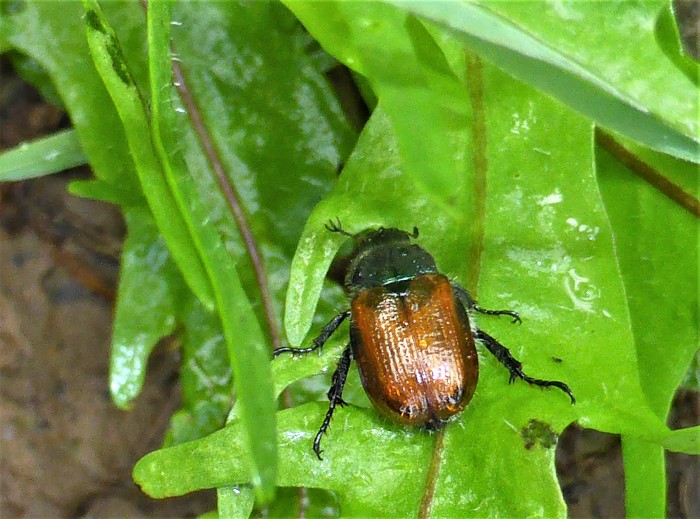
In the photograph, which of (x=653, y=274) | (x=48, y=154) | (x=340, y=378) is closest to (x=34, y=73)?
(x=48, y=154)

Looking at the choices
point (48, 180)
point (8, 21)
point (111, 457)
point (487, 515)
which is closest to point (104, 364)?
point (111, 457)

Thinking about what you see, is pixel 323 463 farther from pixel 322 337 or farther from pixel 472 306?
pixel 472 306

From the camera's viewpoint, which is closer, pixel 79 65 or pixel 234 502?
pixel 234 502

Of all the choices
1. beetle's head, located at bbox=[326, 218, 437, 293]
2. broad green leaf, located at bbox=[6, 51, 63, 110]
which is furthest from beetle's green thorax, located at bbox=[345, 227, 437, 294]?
broad green leaf, located at bbox=[6, 51, 63, 110]

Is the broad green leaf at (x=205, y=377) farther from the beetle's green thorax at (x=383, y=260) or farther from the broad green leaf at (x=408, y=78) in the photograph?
the broad green leaf at (x=408, y=78)

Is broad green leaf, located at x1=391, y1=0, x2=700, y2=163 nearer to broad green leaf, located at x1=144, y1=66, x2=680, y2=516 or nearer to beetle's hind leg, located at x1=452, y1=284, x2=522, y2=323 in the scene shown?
broad green leaf, located at x1=144, y1=66, x2=680, y2=516

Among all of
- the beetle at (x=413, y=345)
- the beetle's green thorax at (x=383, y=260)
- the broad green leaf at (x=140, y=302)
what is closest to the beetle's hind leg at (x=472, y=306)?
the beetle at (x=413, y=345)
